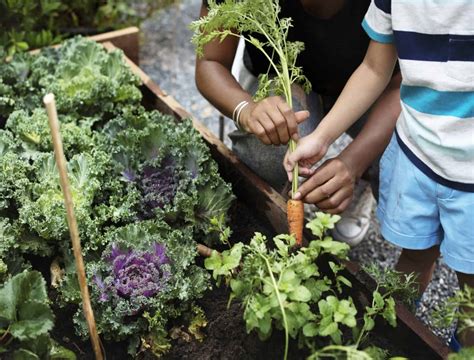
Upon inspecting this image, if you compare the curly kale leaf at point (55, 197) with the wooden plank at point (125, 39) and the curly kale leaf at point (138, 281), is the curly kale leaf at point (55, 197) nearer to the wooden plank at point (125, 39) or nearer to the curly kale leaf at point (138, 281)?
the curly kale leaf at point (138, 281)

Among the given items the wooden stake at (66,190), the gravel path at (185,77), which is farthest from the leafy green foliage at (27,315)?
the gravel path at (185,77)

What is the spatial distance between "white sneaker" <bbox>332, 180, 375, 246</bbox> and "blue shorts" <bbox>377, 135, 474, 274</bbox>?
2.41ft

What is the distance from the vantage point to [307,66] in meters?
2.35

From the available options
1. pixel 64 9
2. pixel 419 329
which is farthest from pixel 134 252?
pixel 64 9

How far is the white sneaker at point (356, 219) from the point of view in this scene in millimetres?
2795

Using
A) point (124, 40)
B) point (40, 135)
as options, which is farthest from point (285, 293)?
point (124, 40)

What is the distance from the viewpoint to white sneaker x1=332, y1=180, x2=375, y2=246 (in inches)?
110

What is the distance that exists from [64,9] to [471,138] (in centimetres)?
252

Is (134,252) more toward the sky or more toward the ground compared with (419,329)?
more toward the sky

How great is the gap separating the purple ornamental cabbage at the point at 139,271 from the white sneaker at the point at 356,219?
1.24 m

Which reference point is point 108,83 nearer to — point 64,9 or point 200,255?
point 200,255

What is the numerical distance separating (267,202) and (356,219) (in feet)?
2.63

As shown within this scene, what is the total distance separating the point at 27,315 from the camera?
146cm

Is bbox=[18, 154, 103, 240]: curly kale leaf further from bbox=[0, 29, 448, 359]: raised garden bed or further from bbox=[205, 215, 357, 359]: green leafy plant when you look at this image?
bbox=[205, 215, 357, 359]: green leafy plant
